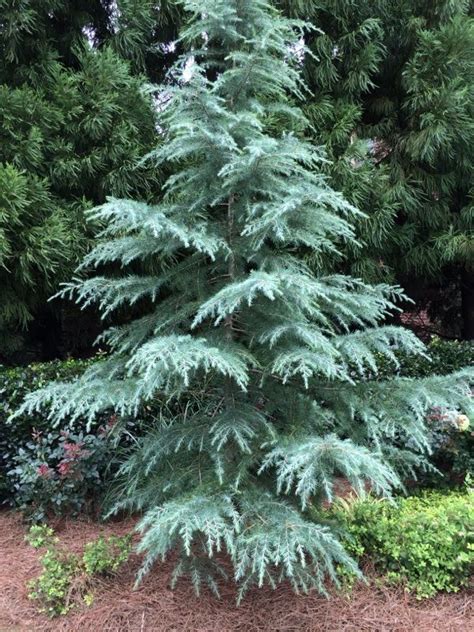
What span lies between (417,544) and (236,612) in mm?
1031

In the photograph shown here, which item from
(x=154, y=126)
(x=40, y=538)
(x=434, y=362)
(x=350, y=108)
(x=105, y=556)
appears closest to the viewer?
(x=105, y=556)

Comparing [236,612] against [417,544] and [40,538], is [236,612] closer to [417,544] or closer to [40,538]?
[417,544]

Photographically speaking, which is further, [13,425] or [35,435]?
[13,425]

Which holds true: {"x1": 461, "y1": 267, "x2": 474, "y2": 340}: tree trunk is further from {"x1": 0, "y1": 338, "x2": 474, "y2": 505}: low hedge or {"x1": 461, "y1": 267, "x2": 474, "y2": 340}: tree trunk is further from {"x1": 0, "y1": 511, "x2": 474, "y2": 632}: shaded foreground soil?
{"x1": 0, "y1": 511, "x2": 474, "y2": 632}: shaded foreground soil

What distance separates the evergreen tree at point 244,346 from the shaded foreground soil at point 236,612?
0.17m

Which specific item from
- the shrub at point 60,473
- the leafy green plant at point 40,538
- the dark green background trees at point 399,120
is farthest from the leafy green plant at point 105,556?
the dark green background trees at point 399,120

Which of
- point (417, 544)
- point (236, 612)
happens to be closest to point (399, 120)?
point (417, 544)

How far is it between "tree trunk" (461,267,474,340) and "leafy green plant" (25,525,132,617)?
4.80 m

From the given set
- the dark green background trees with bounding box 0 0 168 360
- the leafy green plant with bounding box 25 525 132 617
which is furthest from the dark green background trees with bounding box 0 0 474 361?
the leafy green plant with bounding box 25 525 132 617

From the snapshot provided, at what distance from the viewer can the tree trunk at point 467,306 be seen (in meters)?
5.88

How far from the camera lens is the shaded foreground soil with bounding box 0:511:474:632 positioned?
2447 millimetres

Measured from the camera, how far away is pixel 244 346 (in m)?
2.52

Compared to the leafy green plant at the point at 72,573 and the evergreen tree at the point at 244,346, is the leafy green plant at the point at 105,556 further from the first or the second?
the evergreen tree at the point at 244,346

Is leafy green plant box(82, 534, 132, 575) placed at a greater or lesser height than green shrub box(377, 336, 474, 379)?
lesser
